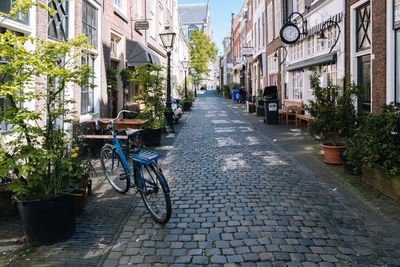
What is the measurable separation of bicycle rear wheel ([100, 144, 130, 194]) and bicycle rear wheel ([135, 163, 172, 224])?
63 cm

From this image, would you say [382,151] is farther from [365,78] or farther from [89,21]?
[89,21]

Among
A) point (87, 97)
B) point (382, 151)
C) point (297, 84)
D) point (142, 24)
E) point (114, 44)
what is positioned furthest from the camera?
point (297, 84)

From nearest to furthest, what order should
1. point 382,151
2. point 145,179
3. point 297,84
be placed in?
point 145,179
point 382,151
point 297,84

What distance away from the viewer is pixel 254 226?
420 cm

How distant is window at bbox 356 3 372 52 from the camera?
9.94m

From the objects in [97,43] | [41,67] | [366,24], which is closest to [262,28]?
[366,24]

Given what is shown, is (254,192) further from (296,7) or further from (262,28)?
(262,28)

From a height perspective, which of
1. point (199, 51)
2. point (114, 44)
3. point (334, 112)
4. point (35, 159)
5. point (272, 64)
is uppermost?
point (199, 51)

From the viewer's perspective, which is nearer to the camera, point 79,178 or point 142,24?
point 79,178

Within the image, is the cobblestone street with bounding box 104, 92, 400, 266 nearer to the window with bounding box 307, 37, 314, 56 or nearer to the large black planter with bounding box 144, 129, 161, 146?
the large black planter with bounding box 144, 129, 161, 146

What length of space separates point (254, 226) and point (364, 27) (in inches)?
325

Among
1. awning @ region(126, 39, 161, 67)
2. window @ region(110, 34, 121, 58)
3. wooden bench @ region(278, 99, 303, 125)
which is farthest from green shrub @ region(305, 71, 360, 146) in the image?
window @ region(110, 34, 121, 58)

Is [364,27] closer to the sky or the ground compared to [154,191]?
closer to the sky

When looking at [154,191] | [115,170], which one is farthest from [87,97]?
[154,191]
